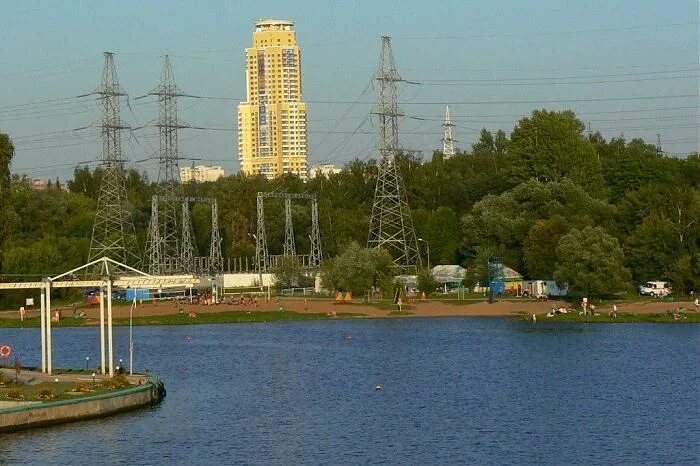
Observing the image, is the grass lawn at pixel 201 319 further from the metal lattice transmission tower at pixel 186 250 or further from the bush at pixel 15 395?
the bush at pixel 15 395

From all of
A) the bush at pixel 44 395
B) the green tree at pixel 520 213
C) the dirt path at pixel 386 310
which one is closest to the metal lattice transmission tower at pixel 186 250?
the dirt path at pixel 386 310

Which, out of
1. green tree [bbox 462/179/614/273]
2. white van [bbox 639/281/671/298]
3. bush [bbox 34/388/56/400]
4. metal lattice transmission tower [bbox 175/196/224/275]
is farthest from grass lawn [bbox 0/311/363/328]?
bush [bbox 34/388/56/400]

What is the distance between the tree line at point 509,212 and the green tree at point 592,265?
108 mm

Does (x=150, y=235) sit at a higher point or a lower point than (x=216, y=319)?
higher

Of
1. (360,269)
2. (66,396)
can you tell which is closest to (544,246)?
(360,269)

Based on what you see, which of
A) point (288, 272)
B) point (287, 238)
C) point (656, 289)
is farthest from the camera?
point (287, 238)

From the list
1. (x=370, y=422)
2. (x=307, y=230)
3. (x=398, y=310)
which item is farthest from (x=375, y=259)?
(x=370, y=422)

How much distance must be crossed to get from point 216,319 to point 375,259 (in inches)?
764

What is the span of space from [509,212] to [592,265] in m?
29.6

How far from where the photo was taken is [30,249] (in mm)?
136125

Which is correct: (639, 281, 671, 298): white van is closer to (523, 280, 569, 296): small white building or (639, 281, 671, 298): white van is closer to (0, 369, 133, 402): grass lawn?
(523, 280, 569, 296): small white building

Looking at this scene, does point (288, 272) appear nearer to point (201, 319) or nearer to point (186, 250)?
point (186, 250)

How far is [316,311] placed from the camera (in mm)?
119562

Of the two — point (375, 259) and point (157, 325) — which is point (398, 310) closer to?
point (375, 259)
